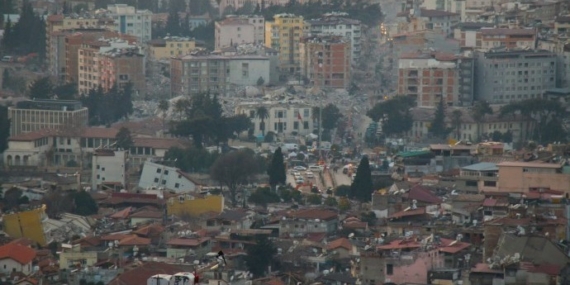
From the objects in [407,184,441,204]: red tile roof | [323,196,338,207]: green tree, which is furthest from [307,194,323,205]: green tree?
[407,184,441,204]: red tile roof

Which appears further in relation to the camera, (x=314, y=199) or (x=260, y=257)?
(x=314, y=199)

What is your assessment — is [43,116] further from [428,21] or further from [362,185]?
[428,21]

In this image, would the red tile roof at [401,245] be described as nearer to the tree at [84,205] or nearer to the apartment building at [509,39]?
the tree at [84,205]

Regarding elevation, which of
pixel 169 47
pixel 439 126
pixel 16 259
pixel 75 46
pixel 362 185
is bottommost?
pixel 16 259

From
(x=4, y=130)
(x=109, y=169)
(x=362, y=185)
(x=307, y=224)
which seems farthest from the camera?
(x=4, y=130)

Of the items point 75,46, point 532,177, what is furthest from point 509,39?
point 532,177

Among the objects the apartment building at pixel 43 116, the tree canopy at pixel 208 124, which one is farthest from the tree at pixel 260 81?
the apartment building at pixel 43 116

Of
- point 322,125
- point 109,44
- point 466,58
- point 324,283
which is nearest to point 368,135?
point 322,125
